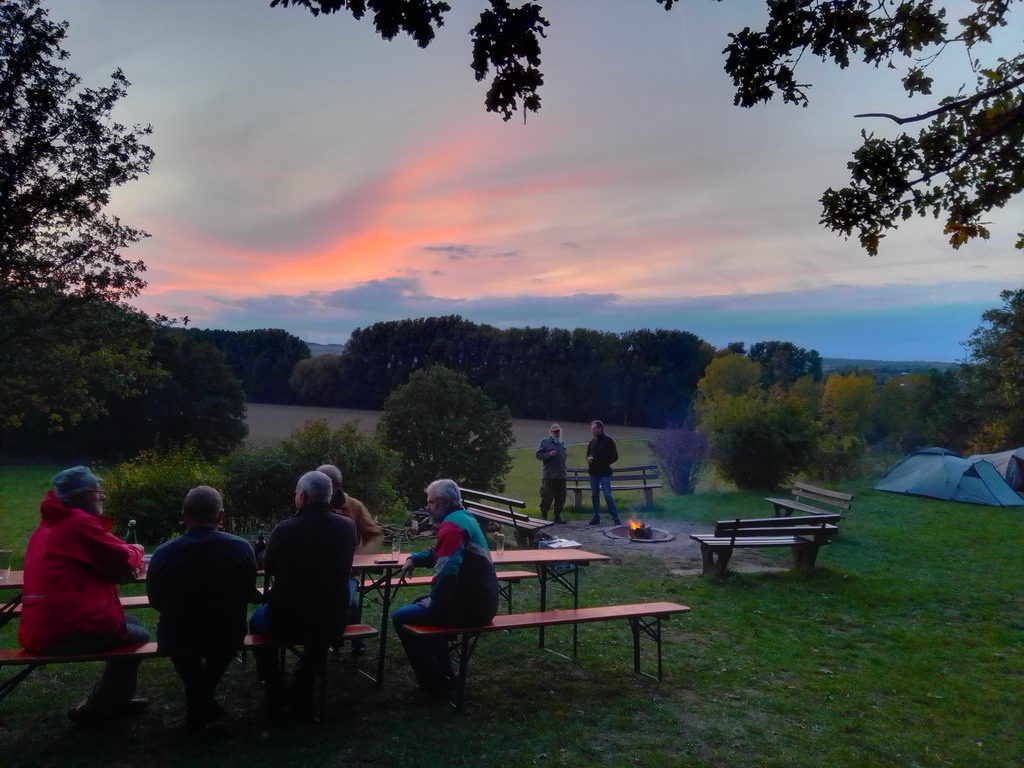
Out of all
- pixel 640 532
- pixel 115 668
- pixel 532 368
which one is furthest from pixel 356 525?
pixel 532 368

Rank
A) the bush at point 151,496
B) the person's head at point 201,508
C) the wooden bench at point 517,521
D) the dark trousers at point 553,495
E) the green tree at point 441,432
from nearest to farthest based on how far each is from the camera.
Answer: the person's head at point 201,508, the wooden bench at point 517,521, the bush at point 151,496, the dark trousers at point 553,495, the green tree at point 441,432

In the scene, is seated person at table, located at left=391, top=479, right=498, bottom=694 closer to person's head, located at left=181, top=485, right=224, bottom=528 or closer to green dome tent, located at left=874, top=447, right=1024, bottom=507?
person's head, located at left=181, top=485, right=224, bottom=528

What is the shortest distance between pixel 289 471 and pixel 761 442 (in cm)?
1189

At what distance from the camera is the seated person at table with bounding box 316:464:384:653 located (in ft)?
19.7

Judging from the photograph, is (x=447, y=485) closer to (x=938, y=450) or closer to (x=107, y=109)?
(x=107, y=109)

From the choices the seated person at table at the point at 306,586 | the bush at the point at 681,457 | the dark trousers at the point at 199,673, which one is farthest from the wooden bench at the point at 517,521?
the bush at the point at 681,457

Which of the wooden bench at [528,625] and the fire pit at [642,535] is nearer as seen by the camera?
the wooden bench at [528,625]

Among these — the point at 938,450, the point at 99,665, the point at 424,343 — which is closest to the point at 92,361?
the point at 99,665

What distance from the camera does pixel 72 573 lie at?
4.32 meters

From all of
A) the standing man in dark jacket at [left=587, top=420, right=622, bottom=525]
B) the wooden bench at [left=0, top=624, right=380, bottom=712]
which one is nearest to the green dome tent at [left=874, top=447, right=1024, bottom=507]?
the standing man in dark jacket at [left=587, top=420, right=622, bottom=525]

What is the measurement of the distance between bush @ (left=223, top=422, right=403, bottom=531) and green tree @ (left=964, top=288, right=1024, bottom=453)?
82.6 feet

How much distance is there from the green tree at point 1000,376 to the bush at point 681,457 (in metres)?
15.3

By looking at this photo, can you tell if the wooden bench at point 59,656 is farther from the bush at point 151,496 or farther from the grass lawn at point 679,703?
the bush at point 151,496

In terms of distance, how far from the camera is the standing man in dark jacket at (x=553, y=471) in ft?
48.6
